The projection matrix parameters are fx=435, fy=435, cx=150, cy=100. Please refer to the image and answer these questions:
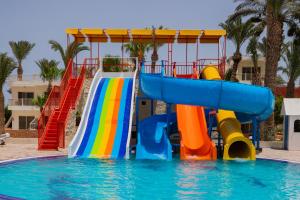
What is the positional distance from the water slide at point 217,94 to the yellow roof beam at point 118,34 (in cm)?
817

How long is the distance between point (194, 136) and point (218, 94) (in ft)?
8.34

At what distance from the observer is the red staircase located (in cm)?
1949

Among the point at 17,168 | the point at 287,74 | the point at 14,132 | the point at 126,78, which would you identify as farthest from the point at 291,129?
the point at 287,74

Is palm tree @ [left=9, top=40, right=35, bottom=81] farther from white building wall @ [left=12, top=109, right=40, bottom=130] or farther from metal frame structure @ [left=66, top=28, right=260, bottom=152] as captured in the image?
metal frame structure @ [left=66, top=28, right=260, bottom=152]

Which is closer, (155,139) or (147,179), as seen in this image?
(147,179)

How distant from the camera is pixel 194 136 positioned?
18.3m

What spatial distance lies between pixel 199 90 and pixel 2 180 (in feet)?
26.7

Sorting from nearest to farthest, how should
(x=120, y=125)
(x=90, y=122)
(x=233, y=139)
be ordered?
(x=233, y=139) → (x=120, y=125) → (x=90, y=122)

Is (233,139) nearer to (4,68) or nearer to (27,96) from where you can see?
(4,68)

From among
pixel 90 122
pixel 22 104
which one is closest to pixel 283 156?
pixel 90 122

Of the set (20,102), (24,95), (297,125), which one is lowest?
(297,125)

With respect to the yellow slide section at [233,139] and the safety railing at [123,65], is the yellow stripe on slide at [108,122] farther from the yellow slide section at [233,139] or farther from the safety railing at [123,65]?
the yellow slide section at [233,139]

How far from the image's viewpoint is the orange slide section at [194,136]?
57.3 ft

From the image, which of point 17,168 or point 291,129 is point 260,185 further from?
point 291,129
